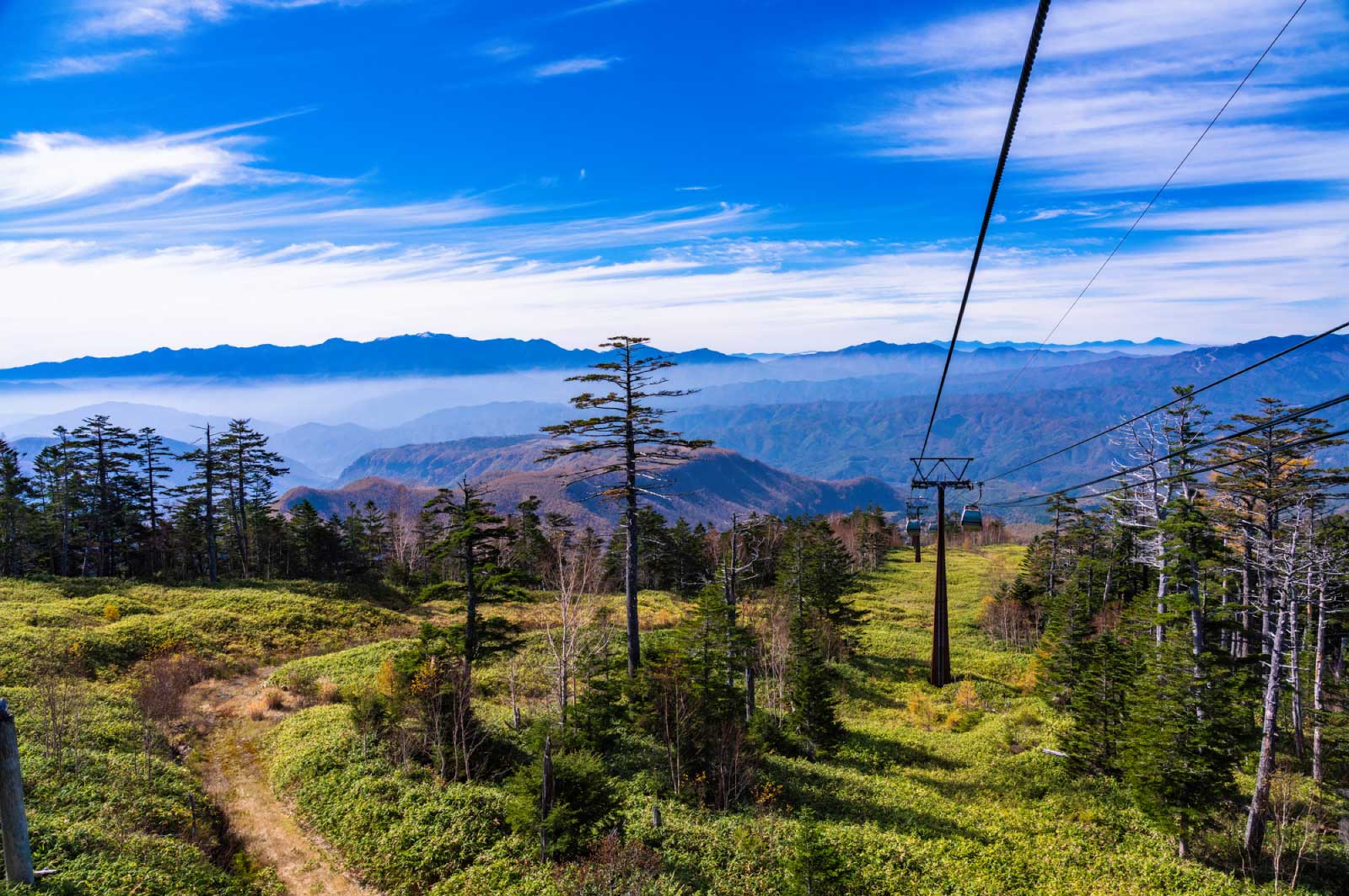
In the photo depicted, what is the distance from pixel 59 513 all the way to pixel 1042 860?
225 feet

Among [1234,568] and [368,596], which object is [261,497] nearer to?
[368,596]

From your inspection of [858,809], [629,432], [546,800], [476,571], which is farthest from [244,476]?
[858,809]

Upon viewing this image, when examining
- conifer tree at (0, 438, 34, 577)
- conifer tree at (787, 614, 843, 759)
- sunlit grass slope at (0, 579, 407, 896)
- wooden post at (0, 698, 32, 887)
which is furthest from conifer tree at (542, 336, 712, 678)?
conifer tree at (0, 438, 34, 577)

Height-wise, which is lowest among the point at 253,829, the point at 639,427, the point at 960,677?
the point at 960,677

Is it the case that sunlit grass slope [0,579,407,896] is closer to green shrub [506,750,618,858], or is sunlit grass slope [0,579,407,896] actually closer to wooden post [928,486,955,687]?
green shrub [506,750,618,858]

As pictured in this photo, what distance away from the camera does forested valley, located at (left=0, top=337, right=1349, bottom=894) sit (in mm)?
17125

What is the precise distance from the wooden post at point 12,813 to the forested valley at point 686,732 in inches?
6.6

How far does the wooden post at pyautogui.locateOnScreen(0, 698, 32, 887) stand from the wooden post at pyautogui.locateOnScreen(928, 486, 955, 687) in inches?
1052

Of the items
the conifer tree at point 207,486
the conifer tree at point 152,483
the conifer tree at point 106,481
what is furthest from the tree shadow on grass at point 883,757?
the conifer tree at point 106,481

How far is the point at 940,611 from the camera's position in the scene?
29.0 meters

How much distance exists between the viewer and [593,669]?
28.3 m

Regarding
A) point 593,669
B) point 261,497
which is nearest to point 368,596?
point 261,497

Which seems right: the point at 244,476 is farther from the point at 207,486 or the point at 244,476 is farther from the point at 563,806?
the point at 563,806

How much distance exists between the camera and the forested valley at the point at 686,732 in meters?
17.1
